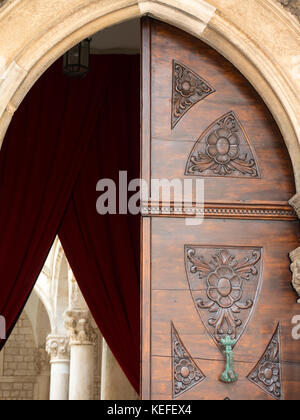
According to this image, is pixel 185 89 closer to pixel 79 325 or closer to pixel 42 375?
pixel 79 325

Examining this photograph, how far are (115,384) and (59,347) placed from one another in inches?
89.5

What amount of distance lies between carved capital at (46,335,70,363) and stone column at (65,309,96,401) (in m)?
1.27

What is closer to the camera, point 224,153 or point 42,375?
point 224,153

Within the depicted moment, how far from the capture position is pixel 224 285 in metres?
3.44

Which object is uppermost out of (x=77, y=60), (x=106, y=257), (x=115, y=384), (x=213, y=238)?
(x=77, y=60)

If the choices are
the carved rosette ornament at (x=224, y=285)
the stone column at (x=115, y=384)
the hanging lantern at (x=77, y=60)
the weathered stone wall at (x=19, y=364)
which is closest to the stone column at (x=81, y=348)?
the stone column at (x=115, y=384)

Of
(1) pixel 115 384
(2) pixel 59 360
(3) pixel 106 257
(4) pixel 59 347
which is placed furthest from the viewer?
(2) pixel 59 360

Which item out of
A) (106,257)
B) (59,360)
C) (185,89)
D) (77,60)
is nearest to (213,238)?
(185,89)

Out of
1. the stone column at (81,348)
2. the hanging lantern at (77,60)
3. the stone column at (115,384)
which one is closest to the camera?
the hanging lantern at (77,60)

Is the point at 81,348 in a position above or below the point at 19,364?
below

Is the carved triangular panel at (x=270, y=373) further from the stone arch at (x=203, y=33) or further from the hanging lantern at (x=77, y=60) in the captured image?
the hanging lantern at (x=77, y=60)

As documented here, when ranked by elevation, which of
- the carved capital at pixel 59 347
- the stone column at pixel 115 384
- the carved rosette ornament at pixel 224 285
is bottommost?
the carved rosette ornament at pixel 224 285

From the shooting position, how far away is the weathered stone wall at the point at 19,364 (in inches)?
475

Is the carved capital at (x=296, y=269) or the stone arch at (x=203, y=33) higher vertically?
the stone arch at (x=203, y=33)
